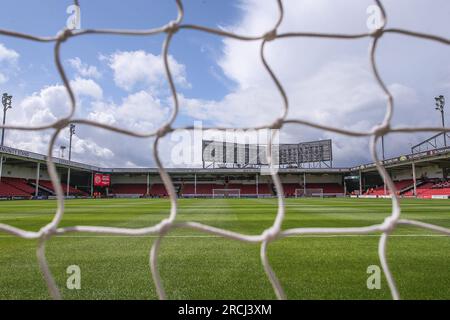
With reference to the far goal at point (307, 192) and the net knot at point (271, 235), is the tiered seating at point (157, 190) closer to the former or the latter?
the far goal at point (307, 192)

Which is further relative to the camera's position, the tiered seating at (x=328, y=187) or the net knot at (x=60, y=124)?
the tiered seating at (x=328, y=187)

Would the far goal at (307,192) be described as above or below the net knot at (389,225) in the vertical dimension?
above

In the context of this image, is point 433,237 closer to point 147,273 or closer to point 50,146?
point 147,273

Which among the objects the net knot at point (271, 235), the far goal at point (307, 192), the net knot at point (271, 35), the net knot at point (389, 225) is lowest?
the net knot at point (271, 235)

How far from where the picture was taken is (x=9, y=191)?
30.8 meters

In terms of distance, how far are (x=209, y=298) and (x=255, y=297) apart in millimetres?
305

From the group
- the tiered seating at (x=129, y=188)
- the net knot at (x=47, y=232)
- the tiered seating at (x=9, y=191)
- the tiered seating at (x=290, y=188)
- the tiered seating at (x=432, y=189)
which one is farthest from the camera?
the tiered seating at (x=129, y=188)

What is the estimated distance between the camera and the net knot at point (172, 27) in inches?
65.5

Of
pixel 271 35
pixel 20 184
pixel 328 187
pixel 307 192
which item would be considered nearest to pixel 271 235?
pixel 271 35

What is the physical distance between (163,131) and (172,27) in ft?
1.80

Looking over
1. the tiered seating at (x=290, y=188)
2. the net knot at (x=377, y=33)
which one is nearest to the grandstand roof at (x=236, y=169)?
the tiered seating at (x=290, y=188)

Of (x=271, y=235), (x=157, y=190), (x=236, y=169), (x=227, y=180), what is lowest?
(x=271, y=235)

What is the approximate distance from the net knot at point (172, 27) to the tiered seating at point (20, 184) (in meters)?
38.4

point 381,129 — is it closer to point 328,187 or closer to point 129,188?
point 328,187
